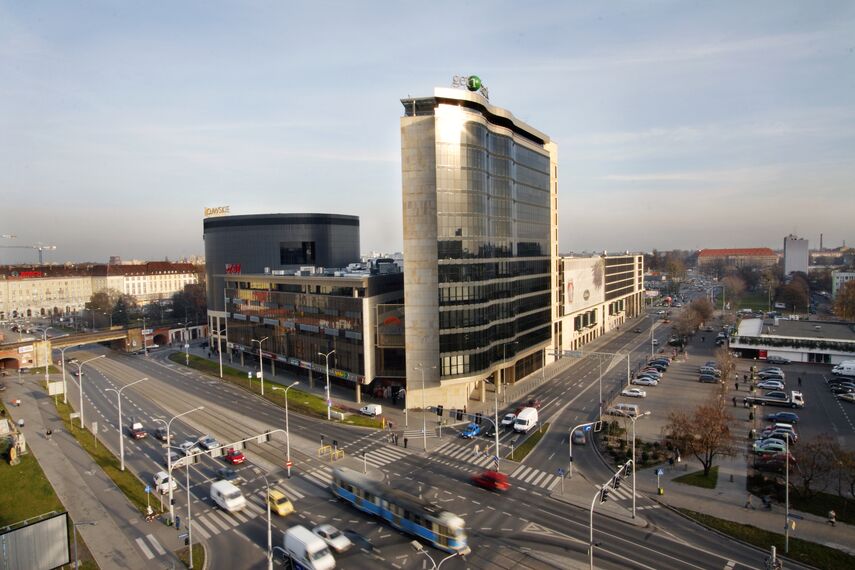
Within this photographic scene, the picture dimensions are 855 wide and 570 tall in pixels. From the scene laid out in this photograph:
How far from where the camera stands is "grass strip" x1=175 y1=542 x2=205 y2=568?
106 feet

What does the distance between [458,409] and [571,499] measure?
26.3m

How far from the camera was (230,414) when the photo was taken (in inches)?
2589

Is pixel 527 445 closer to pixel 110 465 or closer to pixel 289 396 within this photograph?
pixel 289 396

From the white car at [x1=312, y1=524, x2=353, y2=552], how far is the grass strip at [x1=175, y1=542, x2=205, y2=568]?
7257mm

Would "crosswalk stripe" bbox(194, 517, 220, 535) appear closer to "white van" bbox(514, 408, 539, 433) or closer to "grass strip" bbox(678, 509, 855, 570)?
"white van" bbox(514, 408, 539, 433)

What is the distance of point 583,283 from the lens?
110438 mm

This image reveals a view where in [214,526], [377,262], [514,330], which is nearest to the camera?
[214,526]

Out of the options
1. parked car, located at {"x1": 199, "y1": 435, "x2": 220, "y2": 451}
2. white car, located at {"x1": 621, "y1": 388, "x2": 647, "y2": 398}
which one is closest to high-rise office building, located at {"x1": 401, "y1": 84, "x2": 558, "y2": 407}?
white car, located at {"x1": 621, "y1": 388, "x2": 647, "y2": 398}

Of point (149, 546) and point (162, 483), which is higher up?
point (162, 483)

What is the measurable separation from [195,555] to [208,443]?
2168 cm

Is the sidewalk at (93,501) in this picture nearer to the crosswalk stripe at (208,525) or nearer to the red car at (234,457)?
the crosswalk stripe at (208,525)

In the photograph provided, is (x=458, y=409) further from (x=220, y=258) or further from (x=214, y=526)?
(x=220, y=258)

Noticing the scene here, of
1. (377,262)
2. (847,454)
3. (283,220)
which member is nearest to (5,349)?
(283,220)

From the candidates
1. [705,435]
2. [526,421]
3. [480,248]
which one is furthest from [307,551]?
[480,248]
